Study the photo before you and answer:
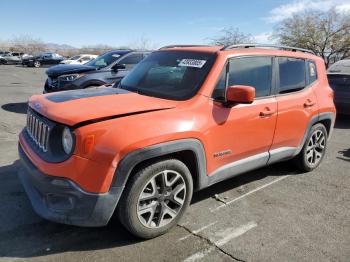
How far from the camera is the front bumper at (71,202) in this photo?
289cm

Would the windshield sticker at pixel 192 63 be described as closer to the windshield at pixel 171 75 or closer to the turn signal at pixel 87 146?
the windshield at pixel 171 75

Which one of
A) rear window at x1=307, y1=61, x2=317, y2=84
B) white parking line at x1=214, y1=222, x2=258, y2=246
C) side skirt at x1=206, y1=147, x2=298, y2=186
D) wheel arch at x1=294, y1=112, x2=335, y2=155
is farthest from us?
rear window at x1=307, y1=61, x2=317, y2=84

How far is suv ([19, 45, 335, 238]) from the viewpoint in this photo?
292 cm

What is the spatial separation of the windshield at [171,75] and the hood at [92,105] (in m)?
0.21

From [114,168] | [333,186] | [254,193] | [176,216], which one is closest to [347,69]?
[333,186]

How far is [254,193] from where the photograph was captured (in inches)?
176

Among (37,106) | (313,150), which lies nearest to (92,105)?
(37,106)


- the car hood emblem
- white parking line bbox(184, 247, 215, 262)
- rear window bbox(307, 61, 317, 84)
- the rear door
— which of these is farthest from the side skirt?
the car hood emblem

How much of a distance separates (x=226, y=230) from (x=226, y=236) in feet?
0.37

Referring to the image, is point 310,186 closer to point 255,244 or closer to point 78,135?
point 255,244

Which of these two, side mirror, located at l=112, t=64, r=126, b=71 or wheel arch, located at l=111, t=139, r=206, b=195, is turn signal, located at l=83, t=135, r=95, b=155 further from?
side mirror, located at l=112, t=64, r=126, b=71

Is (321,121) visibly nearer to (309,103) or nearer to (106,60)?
(309,103)

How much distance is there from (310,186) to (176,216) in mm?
2214

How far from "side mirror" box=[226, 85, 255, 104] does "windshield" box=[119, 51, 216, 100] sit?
337 mm
